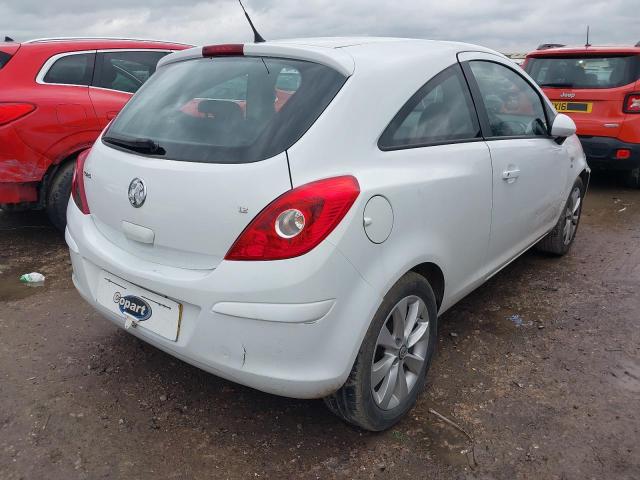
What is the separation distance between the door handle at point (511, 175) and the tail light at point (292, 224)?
4.37ft

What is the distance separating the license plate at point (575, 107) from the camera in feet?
20.4

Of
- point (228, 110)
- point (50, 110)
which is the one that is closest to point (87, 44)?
point (50, 110)

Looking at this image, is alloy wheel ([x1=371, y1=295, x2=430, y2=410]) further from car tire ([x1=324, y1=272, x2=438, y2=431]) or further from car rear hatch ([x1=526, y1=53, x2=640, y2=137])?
car rear hatch ([x1=526, y1=53, x2=640, y2=137])

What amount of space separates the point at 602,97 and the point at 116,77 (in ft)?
16.2

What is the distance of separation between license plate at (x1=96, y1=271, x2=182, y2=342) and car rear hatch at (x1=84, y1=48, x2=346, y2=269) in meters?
0.15

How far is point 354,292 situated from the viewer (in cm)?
198

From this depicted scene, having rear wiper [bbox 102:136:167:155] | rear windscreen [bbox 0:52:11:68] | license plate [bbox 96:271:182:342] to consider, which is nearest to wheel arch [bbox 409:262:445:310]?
license plate [bbox 96:271:182:342]

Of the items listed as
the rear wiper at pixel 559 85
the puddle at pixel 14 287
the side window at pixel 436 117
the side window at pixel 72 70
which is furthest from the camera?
the rear wiper at pixel 559 85

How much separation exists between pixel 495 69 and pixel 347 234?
1838mm

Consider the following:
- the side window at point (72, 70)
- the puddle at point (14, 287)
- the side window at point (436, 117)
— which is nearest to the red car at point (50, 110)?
the side window at point (72, 70)

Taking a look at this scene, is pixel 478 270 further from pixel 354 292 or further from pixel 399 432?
pixel 354 292

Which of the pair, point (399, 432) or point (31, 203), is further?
point (31, 203)

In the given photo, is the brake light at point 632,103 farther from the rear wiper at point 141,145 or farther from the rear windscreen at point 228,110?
the rear wiper at point 141,145

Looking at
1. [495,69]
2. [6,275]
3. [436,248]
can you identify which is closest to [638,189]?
[495,69]
